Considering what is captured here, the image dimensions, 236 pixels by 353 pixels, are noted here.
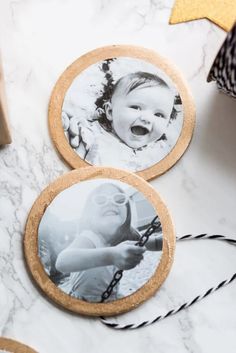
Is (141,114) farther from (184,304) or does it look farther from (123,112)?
(184,304)

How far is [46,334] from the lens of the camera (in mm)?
885

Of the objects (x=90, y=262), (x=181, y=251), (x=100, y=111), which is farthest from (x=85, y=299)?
(x=100, y=111)

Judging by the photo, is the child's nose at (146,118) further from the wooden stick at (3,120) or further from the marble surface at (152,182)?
the wooden stick at (3,120)

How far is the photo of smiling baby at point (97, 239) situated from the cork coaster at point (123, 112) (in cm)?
5

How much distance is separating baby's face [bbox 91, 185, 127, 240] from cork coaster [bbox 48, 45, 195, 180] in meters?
0.05

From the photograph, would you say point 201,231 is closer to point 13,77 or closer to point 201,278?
point 201,278

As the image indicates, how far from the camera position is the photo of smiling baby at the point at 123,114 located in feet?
3.18

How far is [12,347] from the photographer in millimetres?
871

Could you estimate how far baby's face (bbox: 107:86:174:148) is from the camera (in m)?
0.98

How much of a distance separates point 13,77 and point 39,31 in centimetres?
9

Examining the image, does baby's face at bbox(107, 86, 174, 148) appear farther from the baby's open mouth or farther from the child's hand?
the child's hand

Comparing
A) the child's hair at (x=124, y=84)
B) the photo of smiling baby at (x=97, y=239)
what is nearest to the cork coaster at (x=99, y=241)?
the photo of smiling baby at (x=97, y=239)

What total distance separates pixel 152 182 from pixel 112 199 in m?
0.07

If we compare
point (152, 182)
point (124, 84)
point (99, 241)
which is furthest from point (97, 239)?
point (124, 84)
